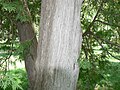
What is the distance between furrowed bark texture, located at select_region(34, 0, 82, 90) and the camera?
249 centimetres

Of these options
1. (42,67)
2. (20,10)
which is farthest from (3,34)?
(42,67)

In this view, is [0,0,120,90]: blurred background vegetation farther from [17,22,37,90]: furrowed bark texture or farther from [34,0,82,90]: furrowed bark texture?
[34,0,82,90]: furrowed bark texture

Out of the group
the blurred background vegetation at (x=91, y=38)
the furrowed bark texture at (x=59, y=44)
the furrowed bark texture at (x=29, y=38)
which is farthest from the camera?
the blurred background vegetation at (x=91, y=38)

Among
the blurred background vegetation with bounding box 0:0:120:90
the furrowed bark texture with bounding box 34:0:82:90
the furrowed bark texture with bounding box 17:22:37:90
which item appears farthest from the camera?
the blurred background vegetation with bounding box 0:0:120:90

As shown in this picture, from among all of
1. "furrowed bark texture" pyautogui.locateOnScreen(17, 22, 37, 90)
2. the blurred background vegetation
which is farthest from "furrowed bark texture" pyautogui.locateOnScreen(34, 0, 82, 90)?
the blurred background vegetation

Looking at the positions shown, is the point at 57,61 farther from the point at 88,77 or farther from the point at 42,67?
the point at 88,77

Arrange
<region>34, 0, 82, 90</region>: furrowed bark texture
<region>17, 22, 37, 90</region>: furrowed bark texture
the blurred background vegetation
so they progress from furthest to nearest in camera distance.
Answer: the blurred background vegetation, <region>17, 22, 37, 90</region>: furrowed bark texture, <region>34, 0, 82, 90</region>: furrowed bark texture

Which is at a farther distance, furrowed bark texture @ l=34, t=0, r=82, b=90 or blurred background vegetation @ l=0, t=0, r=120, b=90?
blurred background vegetation @ l=0, t=0, r=120, b=90

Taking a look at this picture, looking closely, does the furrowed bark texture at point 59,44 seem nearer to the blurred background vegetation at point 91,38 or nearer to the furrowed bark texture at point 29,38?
the furrowed bark texture at point 29,38

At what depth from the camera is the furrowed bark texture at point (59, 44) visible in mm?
2488

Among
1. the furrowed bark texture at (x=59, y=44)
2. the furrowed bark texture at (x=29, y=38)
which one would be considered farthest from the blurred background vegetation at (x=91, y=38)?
the furrowed bark texture at (x=59, y=44)

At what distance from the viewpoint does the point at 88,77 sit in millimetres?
4137

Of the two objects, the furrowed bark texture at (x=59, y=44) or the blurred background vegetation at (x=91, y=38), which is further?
the blurred background vegetation at (x=91, y=38)

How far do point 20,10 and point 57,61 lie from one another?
2.53 feet
